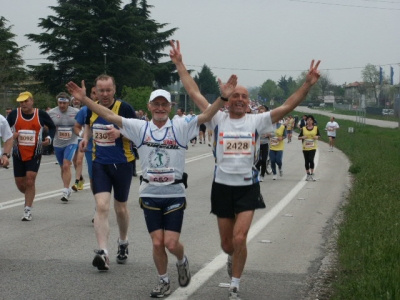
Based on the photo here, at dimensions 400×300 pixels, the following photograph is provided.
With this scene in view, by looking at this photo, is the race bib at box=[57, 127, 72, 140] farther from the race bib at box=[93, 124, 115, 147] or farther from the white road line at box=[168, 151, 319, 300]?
the race bib at box=[93, 124, 115, 147]

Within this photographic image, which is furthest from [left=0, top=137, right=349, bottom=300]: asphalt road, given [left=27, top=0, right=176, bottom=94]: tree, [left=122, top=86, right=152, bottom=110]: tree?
[left=27, top=0, right=176, bottom=94]: tree

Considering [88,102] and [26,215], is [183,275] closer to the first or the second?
[88,102]

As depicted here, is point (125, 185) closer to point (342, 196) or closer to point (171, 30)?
point (342, 196)

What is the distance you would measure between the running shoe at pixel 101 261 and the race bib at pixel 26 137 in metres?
4.15

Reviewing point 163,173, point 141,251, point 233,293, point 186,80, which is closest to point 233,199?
point 163,173

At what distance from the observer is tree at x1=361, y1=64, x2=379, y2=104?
15288 centimetres

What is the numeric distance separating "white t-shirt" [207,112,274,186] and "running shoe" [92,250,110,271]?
63.5 inches

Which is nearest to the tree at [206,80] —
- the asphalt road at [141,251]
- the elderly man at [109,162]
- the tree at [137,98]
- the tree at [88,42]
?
the tree at [88,42]

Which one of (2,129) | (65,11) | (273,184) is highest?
(65,11)

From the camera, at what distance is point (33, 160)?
11.8 m

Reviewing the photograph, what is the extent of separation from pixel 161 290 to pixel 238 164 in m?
1.32

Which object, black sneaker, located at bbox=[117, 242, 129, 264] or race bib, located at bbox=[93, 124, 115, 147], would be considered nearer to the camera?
race bib, located at bbox=[93, 124, 115, 147]

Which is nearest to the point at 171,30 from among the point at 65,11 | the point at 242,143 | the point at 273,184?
the point at 65,11

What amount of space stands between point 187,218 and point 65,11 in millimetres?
52160
